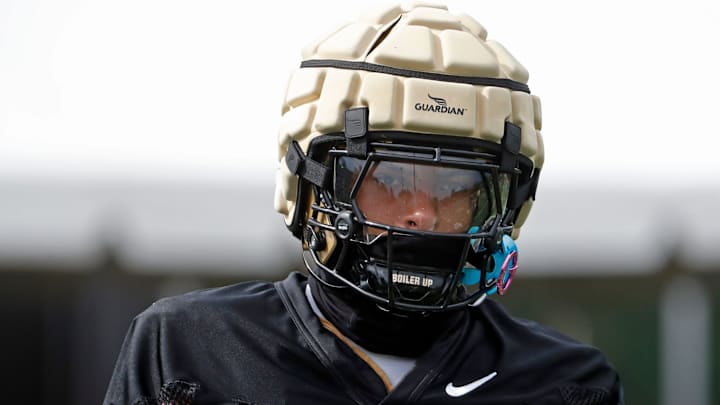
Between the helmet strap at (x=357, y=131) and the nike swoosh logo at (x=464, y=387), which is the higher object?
the helmet strap at (x=357, y=131)

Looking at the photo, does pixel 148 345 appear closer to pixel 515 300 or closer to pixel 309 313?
pixel 309 313

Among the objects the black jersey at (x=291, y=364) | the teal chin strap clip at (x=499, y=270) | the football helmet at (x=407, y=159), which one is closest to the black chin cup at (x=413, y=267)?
the football helmet at (x=407, y=159)

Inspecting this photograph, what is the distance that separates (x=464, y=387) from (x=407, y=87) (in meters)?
0.78

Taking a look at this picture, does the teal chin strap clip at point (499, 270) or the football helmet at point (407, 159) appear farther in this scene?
the teal chin strap clip at point (499, 270)

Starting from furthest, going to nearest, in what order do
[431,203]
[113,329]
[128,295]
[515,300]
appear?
1. [515,300]
2. [128,295]
3. [113,329]
4. [431,203]

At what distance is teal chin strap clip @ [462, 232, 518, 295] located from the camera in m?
2.98

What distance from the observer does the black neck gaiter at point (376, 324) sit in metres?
2.94

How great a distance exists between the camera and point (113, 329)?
27.1ft

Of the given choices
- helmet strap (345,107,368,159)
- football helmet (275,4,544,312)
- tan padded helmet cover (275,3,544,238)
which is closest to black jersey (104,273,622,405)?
football helmet (275,4,544,312)

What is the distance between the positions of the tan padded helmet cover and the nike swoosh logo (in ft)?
2.01

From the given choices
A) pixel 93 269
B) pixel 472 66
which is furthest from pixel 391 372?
pixel 93 269

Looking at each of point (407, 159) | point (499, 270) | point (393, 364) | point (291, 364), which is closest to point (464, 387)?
point (393, 364)

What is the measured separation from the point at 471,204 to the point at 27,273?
719 cm

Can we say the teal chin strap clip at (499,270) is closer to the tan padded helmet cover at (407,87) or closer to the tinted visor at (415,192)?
the tinted visor at (415,192)
